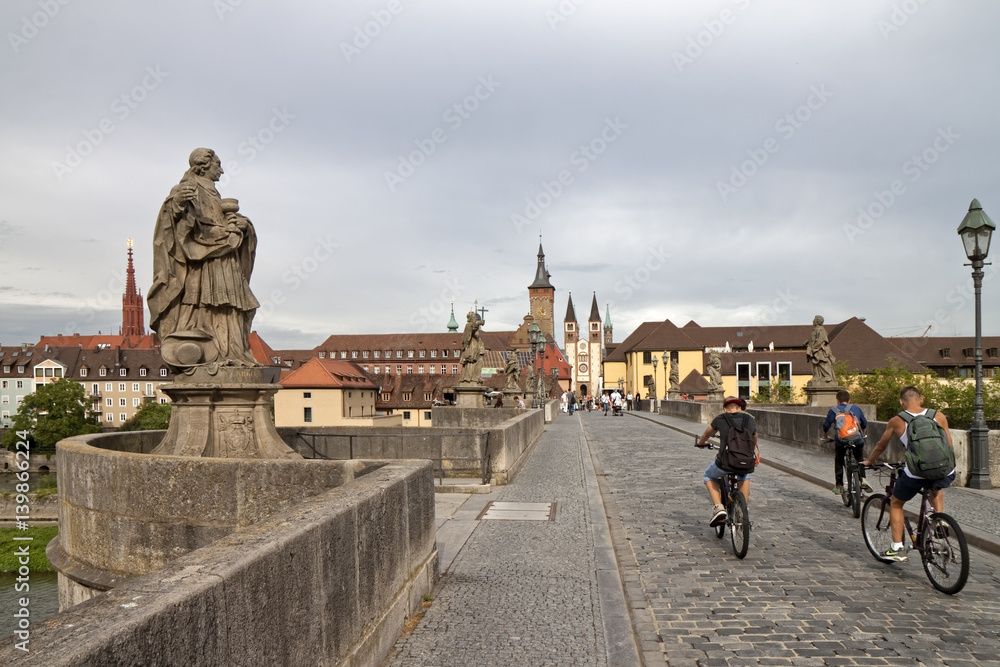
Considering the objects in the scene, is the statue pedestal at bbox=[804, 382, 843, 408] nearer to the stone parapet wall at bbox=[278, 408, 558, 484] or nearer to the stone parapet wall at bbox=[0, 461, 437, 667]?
the stone parapet wall at bbox=[278, 408, 558, 484]

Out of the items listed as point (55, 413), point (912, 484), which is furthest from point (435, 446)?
point (55, 413)

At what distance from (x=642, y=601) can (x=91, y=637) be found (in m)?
4.51

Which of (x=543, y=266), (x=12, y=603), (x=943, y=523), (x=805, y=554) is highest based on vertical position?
(x=543, y=266)

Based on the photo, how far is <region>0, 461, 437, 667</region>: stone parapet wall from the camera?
2029 millimetres

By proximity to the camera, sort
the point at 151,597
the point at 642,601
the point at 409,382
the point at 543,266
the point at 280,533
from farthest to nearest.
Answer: the point at 543,266 < the point at 409,382 < the point at 642,601 < the point at 280,533 < the point at 151,597

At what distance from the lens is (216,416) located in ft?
27.6

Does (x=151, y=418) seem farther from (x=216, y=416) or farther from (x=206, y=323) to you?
(x=216, y=416)

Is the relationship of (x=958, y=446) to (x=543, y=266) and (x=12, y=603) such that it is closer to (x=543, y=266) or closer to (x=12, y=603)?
(x=12, y=603)

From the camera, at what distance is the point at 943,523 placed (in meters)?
5.88

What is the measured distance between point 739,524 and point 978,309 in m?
7.67

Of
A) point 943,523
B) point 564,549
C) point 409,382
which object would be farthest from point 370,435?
point 409,382

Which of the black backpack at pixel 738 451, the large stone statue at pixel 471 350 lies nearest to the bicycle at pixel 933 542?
the black backpack at pixel 738 451

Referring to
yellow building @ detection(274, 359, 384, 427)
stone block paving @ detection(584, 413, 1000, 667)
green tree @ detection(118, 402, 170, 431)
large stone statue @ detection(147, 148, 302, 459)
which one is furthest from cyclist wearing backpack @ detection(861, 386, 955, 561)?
green tree @ detection(118, 402, 170, 431)

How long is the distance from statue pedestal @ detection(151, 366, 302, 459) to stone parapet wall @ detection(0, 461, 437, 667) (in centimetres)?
358
